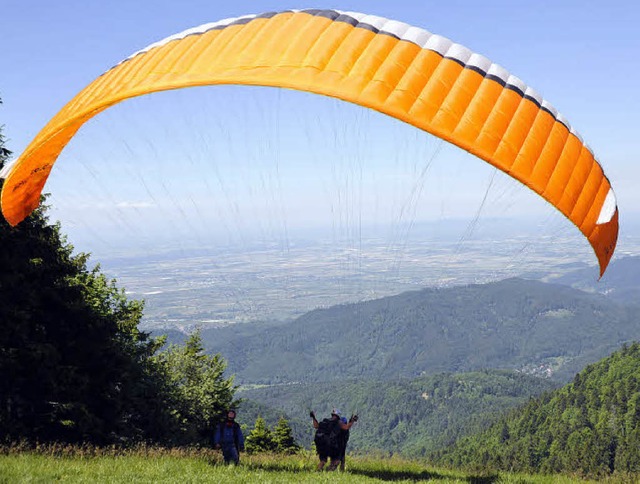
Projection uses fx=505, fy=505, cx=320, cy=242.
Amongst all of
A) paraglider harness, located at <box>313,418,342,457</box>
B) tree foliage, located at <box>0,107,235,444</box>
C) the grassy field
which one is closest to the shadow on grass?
the grassy field

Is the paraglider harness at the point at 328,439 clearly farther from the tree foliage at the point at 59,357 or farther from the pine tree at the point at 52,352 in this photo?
the pine tree at the point at 52,352

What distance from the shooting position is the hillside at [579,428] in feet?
323

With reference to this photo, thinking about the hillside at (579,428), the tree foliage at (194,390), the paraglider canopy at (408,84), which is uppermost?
the paraglider canopy at (408,84)

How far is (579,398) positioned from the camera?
136 meters

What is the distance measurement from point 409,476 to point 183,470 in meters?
4.50

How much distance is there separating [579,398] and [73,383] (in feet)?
→ 488

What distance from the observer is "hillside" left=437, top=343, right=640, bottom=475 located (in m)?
98.3

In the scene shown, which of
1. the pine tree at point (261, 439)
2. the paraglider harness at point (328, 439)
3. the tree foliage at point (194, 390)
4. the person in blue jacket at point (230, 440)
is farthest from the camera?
the pine tree at point (261, 439)

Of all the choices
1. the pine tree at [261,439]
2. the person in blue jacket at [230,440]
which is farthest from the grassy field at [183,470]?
the pine tree at [261,439]

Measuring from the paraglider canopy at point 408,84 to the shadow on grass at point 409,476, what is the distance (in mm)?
4892

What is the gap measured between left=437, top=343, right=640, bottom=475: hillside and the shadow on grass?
291ft

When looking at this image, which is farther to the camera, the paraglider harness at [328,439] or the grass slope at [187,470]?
the paraglider harness at [328,439]

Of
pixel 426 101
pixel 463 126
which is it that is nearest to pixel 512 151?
pixel 463 126

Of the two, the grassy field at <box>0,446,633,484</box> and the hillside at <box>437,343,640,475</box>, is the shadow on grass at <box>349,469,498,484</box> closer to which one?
the grassy field at <box>0,446,633,484</box>
